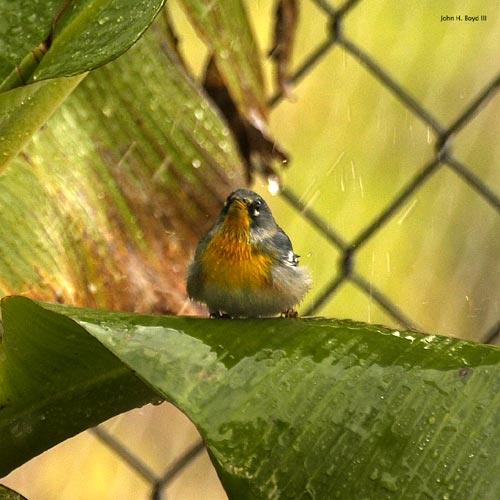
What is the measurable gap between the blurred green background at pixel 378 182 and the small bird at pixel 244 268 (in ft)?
0.31

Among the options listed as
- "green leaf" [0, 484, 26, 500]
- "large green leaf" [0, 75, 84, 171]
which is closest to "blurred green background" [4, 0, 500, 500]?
"large green leaf" [0, 75, 84, 171]

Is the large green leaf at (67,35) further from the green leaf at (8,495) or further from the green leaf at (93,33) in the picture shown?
the green leaf at (8,495)

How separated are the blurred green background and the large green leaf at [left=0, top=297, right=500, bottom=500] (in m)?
0.63

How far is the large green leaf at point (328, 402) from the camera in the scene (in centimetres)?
66

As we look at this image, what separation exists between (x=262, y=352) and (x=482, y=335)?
3.08 feet

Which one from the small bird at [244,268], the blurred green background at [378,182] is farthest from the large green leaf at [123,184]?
the blurred green background at [378,182]

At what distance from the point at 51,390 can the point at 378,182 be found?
73cm

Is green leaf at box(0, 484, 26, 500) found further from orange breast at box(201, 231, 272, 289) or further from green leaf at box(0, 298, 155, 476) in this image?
orange breast at box(201, 231, 272, 289)

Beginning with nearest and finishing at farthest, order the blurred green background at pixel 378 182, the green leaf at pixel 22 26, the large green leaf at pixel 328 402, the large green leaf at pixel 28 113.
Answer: the large green leaf at pixel 328 402 → the green leaf at pixel 22 26 → the large green leaf at pixel 28 113 → the blurred green background at pixel 378 182

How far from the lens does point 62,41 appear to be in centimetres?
85

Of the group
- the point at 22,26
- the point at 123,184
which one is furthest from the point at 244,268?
the point at 22,26

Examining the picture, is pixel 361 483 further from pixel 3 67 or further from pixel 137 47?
pixel 137 47

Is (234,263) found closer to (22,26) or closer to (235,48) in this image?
(235,48)

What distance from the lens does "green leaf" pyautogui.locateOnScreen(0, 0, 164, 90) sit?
78 centimetres
